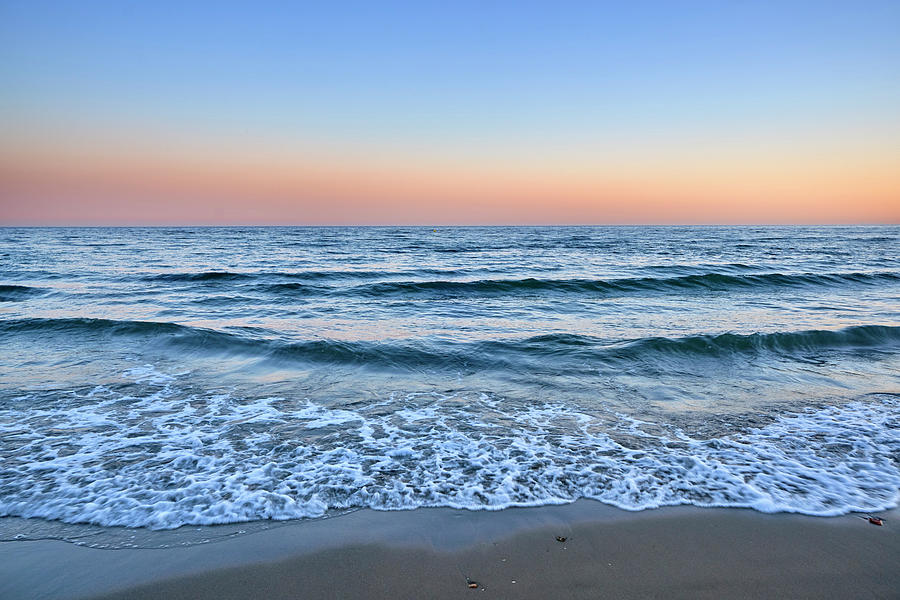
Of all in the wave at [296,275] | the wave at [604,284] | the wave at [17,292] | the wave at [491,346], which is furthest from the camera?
the wave at [296,275]

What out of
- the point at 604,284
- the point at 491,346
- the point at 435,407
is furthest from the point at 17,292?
the point at 604,284

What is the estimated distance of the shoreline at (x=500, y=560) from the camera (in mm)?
3072

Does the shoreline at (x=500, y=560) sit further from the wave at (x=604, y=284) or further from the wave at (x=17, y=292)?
the wave at (x=17, y=292)

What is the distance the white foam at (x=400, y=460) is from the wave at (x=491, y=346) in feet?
8.35

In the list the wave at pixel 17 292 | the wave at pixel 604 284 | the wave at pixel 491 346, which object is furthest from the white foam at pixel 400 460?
the wave at pixel 17 292

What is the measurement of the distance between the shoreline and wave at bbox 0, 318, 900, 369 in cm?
503

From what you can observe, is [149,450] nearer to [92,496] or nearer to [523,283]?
[92,496]

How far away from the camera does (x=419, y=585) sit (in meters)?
3.11

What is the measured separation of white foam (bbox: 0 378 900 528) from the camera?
416 cm

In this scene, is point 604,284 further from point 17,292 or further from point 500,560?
point 17,292

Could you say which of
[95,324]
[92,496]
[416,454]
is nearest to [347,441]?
[416,454]

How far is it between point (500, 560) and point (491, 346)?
6.75 meters

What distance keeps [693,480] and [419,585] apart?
9.32ft

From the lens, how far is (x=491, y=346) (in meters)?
10.0
